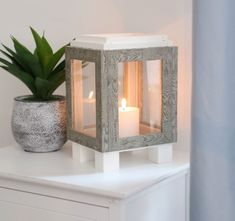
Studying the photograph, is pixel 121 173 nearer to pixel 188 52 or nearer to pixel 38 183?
pixel 38 183

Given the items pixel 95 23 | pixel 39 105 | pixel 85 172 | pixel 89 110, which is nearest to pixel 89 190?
pixel 85 172

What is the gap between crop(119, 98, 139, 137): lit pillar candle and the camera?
1.17 meters

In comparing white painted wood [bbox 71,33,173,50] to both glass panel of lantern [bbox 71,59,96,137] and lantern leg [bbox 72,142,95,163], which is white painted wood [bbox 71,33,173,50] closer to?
glass panel of lantern [bbox 71,59,96,137]

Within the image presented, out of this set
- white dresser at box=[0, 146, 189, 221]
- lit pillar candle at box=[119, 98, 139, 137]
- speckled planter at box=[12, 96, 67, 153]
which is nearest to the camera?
white dresser at box=[0, 146, 189, 221]

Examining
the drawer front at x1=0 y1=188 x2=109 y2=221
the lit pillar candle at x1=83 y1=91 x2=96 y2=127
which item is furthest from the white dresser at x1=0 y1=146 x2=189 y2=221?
the lit pillar candle at x1=83 y1=91 x2=96 y2=127

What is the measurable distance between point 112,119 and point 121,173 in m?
0.12

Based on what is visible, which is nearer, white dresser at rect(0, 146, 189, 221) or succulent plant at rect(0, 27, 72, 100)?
white dresser at rect(0, 146, 189, 221)

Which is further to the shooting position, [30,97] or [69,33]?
[69,33]

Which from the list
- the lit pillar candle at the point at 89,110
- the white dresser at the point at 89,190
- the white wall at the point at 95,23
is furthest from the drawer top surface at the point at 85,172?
the white wall at the point at 95,23

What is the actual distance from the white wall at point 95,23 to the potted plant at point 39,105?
0.23m

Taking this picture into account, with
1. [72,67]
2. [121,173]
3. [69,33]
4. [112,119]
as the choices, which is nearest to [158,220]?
[121,173]

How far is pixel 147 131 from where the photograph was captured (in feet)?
3.98

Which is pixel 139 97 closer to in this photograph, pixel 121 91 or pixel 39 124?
pixel 121 91

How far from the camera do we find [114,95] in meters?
1.12
